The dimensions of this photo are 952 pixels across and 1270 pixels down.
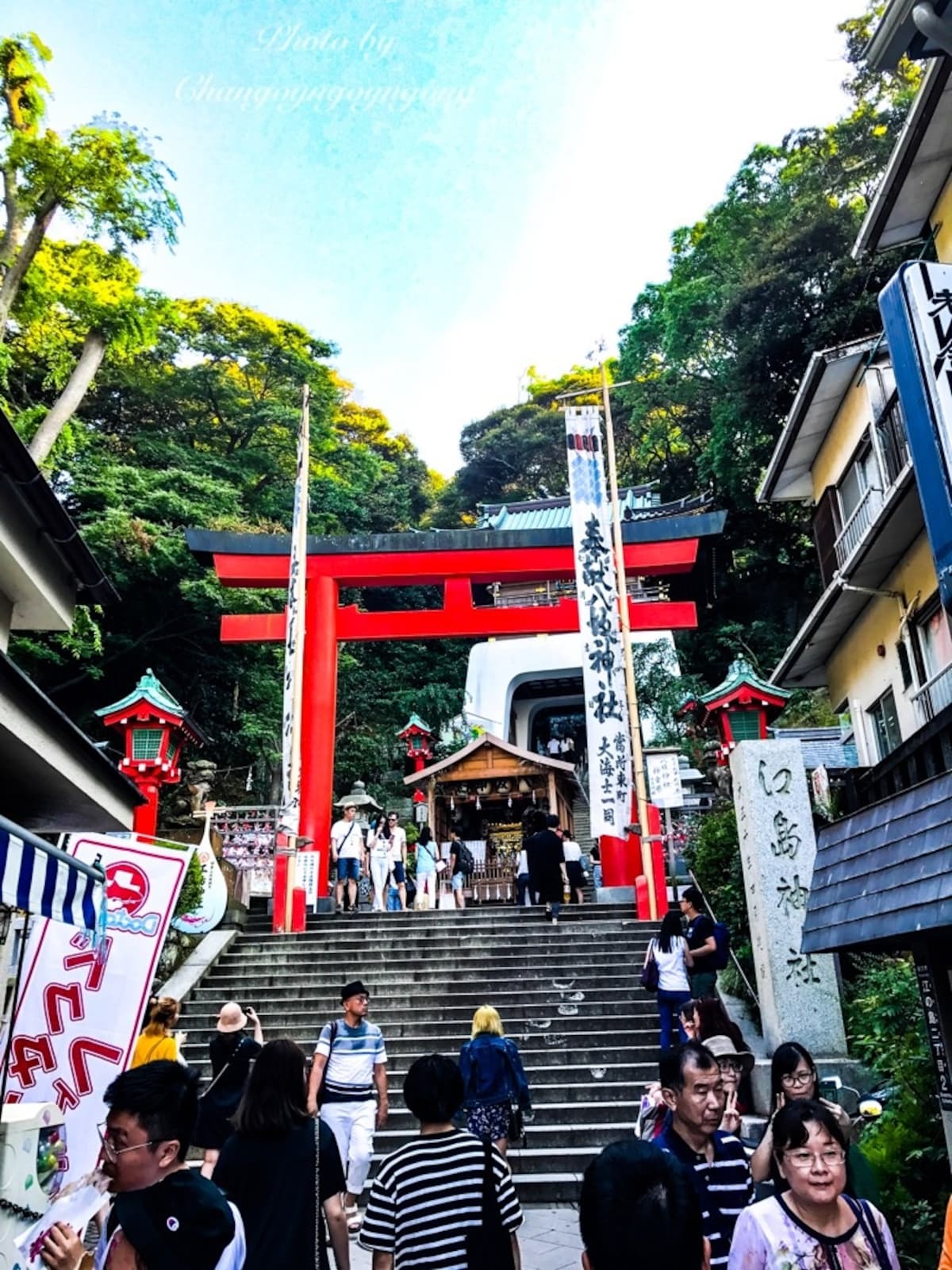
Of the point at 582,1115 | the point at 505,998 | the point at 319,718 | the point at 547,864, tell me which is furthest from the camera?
the point at 319,718

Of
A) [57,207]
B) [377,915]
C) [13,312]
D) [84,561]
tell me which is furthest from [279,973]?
[57,207]

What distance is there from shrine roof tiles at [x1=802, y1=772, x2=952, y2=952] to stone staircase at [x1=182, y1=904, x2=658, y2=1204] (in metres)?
3.15

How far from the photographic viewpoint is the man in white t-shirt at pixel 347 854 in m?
14.0

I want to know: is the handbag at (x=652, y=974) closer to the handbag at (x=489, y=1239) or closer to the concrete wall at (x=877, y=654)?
the handbag at (x=489, y=1239)

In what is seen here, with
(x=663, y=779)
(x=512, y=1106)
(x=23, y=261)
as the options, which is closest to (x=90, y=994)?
(x=512, y=1106)

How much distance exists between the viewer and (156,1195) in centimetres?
229

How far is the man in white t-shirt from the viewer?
551 inches

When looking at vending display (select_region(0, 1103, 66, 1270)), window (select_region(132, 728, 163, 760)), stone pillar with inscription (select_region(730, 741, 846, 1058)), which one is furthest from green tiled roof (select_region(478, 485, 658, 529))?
vending display (select_region(0, 1103, 66, 1270))

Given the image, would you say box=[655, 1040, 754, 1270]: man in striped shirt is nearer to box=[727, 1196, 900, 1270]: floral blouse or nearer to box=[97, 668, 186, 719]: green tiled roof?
box=[727, 1196, 900, 1270]: floral blouse

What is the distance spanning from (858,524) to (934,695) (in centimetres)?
358

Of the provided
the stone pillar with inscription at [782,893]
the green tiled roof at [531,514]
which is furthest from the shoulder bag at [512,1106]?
the green tiled roof at [531,514]

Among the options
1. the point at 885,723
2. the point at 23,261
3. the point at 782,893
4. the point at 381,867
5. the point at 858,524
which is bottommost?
the point at 782,893

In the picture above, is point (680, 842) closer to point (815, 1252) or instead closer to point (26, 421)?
point (815, 1252)

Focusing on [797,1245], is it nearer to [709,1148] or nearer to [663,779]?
[709,1148]
